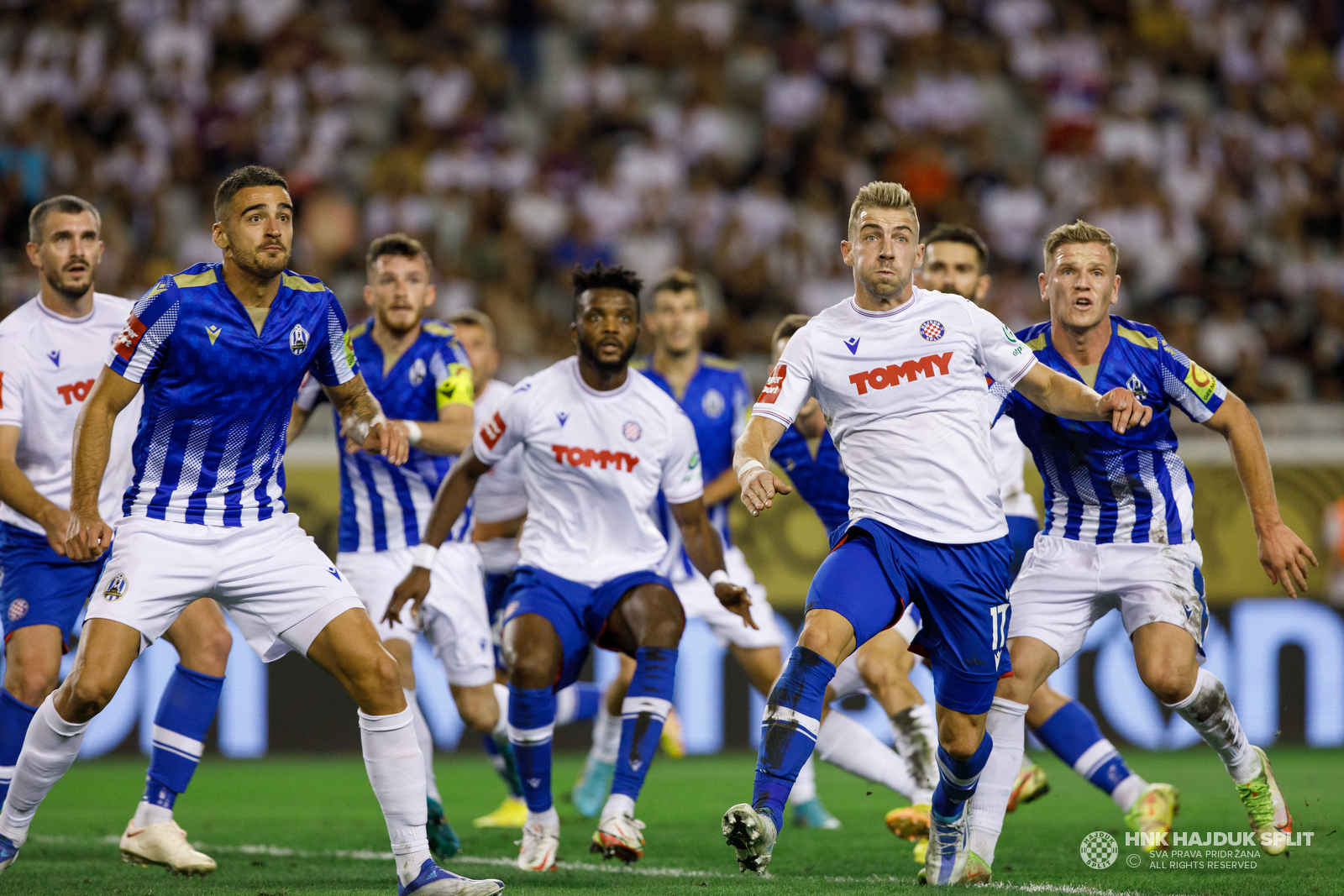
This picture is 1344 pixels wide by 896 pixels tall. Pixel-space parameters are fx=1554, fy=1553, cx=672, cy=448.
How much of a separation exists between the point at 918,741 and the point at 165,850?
3426mm

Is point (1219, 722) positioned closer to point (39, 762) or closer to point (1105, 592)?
point (1105, 592)

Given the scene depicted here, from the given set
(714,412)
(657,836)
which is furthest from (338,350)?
(714,412)

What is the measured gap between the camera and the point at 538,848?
6621 mm

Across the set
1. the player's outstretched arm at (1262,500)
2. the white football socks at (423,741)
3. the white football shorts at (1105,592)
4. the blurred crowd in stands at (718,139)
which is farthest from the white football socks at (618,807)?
the blurred crowd in stands at (718,139)

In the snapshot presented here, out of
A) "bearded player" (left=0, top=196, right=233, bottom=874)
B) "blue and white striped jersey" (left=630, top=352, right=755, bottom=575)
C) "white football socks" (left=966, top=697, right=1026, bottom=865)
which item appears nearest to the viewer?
Answer: "white football socks" (left=966, top=697, right=1026, bottom=865)

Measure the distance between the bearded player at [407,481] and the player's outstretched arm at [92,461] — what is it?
2.13 meters

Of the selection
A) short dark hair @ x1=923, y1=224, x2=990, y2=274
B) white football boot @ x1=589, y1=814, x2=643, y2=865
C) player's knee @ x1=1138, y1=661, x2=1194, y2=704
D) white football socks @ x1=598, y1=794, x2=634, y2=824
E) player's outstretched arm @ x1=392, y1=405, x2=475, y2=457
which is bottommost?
white football boot @ x1=589, y1=814, x2=643, y2=865

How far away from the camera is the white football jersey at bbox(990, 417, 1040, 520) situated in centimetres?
795

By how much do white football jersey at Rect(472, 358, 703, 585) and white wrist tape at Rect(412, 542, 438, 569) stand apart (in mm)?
489

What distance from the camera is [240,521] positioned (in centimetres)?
562

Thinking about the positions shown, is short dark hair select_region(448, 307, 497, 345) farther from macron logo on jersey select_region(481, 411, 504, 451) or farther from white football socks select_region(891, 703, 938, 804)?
white football socks select_region(891, 703, 938, 804)

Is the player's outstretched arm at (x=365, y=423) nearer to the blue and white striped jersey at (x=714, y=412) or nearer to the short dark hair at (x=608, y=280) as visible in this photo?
the short dark hair at (x=608, y=280)

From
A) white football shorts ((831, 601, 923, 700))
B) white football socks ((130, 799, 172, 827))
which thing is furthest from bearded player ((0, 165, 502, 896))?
white football shorts ((831, 601, 923, 700))

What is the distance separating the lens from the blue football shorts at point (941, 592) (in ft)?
18.0
